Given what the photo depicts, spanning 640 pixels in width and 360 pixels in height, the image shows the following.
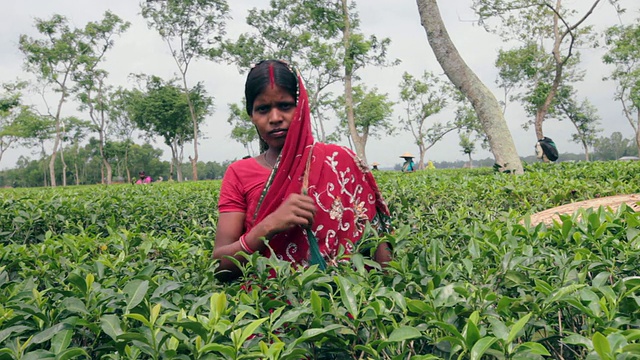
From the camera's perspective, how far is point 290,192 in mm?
1670

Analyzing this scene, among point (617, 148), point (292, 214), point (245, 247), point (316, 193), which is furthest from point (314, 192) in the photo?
point (617, 148)

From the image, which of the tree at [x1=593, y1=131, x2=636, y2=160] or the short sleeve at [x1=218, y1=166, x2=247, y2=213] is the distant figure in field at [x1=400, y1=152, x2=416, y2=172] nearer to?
the short sleeve at [x1=218, y1=166, x2=247, y2=213]

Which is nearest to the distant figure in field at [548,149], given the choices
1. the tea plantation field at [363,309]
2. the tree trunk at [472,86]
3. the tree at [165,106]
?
the tree trunk at [472,86]

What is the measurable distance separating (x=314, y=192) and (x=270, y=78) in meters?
0.49

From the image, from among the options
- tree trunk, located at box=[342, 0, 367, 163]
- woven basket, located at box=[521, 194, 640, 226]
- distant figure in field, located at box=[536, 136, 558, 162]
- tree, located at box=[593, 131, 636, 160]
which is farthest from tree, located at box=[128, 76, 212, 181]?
tree, located at box=[593, 131, 636, 160]

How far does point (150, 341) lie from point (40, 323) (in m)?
0.34

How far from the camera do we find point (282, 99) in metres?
1.79

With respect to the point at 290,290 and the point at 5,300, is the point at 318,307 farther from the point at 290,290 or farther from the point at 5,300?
the point at 5,300

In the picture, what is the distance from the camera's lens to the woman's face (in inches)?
70.1

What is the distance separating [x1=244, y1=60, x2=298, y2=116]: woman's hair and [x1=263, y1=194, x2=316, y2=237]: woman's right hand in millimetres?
494

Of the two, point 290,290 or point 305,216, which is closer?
point 290,290

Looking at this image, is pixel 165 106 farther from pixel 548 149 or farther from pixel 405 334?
pixel 405 334

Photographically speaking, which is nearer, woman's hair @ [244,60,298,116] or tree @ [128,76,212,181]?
woman's hair @ [244,60,298,116]

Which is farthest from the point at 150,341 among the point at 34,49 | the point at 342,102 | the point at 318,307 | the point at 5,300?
the point at 342,102
